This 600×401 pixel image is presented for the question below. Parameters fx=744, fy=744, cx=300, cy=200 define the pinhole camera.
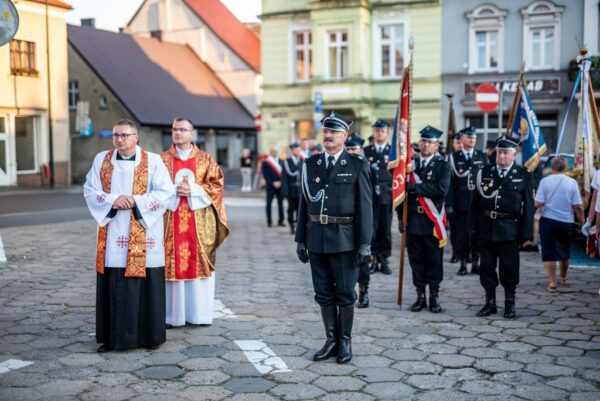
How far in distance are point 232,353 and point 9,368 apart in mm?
1882

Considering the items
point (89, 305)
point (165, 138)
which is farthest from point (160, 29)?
point (89, 305)

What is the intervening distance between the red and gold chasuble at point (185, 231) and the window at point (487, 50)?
71.6 feet

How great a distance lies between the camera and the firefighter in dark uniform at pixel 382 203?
36.2 feet

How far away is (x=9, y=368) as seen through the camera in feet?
20.4

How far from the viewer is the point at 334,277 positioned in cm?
657

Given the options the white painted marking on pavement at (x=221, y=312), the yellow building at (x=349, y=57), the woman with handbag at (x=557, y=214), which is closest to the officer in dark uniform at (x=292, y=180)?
the woman with handbag at (x=557, y=214)

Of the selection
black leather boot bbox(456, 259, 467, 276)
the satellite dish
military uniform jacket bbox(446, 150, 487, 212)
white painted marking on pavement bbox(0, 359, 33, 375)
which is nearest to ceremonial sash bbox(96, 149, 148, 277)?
white painted marking on pavement bbox(0, 359, 33, 375)

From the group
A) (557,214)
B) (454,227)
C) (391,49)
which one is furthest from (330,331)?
(391,49)

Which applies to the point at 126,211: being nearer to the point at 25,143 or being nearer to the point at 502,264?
the point at 502,264

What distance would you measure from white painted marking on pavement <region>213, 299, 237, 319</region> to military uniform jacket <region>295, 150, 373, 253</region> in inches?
80.2

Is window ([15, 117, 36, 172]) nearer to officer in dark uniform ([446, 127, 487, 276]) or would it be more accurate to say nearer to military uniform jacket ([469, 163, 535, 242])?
officer in dark uniform ([446, 127, 487, 276])

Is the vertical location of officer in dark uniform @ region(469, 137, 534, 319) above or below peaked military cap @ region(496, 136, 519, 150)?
below

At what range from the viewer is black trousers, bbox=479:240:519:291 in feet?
26.8

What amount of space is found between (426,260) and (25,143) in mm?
27520
